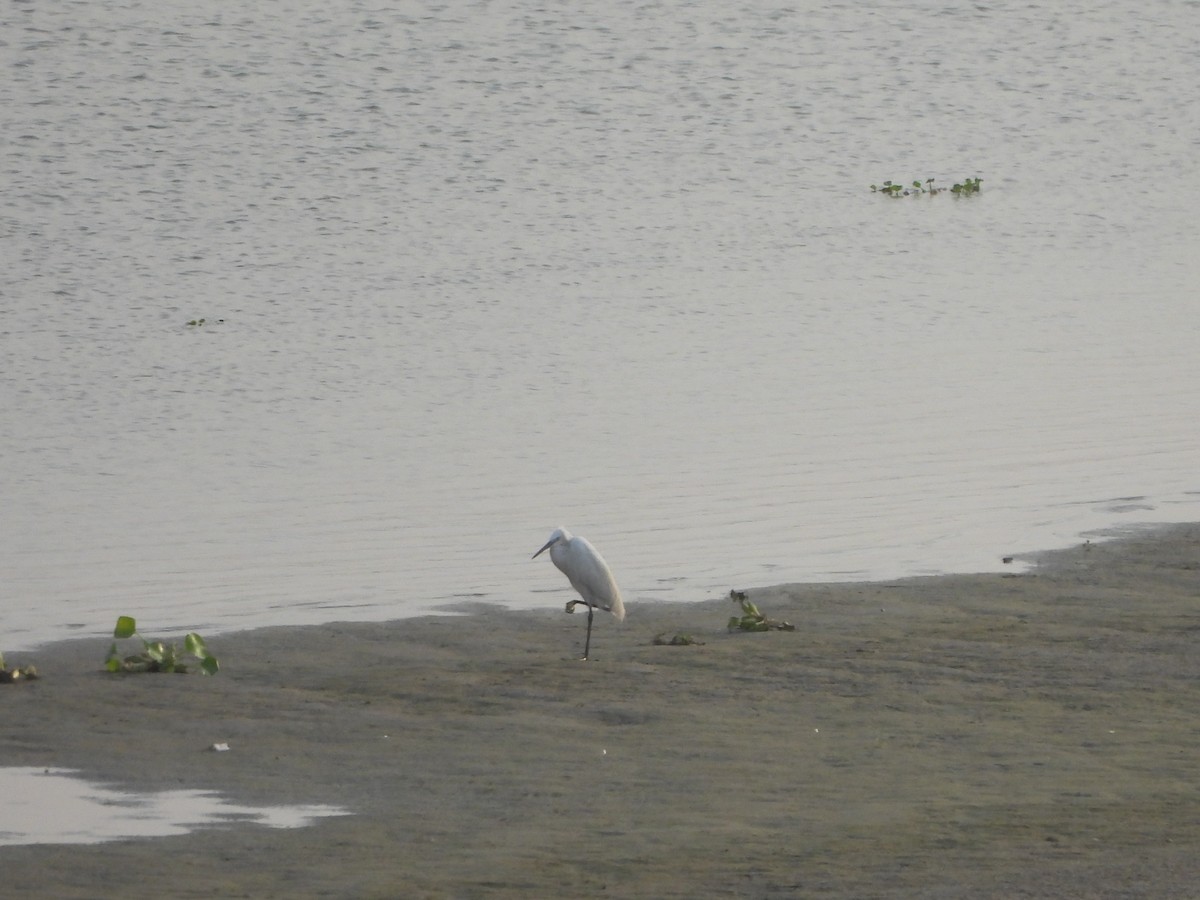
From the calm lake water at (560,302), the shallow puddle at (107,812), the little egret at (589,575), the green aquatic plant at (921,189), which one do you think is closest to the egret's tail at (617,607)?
the little egret at (589,575)

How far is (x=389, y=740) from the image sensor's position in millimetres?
9945

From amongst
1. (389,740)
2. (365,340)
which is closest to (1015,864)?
(389,740)

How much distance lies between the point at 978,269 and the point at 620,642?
17.1 m

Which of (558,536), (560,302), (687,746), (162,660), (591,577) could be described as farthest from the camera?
(560,302)

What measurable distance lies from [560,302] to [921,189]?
12.4 m

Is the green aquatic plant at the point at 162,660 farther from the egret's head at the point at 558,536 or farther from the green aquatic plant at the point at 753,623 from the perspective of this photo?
the green aquatic plant at the point at 753,623

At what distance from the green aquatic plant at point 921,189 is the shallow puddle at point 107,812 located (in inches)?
1066

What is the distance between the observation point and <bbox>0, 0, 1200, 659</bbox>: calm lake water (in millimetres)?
14422

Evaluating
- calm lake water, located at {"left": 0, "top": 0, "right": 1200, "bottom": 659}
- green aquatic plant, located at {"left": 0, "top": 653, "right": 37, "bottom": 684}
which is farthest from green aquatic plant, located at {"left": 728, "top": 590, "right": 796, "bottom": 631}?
green aquatic plant, located at {"left": 0, "top": 653, "right": 37, "bottom": 684}

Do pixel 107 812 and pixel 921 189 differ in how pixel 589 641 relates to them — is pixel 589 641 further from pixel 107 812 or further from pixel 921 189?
pixel 921 189

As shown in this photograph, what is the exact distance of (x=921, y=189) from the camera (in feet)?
116

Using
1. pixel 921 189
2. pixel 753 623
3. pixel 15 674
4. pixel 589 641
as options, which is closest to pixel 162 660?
pixel 15 674

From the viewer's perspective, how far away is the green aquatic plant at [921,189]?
34972 millimetres

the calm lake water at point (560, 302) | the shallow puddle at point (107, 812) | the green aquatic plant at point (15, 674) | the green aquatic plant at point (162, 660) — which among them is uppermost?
the calm lake water at point (560, 302)
